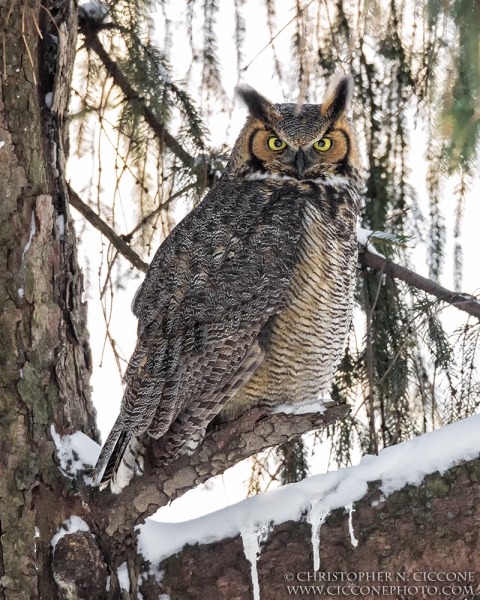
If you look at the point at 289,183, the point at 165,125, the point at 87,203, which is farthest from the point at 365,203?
the point at 87,203

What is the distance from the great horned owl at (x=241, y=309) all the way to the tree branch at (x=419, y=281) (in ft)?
0.65

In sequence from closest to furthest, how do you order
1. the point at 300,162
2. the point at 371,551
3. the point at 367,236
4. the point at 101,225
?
1. the point at 371,551
2. the point at 300,162
3. the point at 367,236
4. the point at 101,225

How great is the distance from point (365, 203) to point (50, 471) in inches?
52.2

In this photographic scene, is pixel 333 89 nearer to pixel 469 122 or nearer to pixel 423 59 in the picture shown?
pixel 423 59

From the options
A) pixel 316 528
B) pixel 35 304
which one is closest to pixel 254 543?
pixel 316 528

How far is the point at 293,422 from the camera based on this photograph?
1.88 m

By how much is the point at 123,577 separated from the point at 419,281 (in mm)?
1171

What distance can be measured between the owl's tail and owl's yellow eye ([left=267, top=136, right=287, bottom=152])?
94cm

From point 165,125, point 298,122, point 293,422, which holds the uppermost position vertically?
point 165,125

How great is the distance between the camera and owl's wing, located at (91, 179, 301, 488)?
2.01 meters

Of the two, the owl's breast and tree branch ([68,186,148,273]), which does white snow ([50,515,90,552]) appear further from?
tree branch ([68,186,148,273])

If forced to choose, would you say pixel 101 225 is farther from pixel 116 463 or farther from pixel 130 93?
pixel 116 463

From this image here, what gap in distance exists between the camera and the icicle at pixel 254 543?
6.07ft

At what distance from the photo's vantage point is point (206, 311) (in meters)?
2.08
